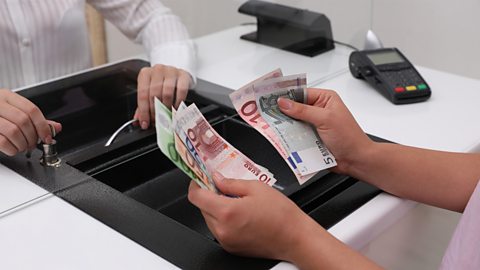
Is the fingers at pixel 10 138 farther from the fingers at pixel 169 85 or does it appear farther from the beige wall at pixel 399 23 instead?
the beige wall at pixel 399 23

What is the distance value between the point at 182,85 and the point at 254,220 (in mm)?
466

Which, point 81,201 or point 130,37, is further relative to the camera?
point 130,37

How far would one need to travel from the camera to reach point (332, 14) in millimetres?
1415

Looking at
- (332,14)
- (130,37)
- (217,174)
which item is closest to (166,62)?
(130,37)

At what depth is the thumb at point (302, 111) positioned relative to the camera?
828 mm

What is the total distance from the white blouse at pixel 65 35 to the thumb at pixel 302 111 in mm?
424

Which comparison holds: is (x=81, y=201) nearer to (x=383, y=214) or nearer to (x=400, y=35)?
(x=383, y=214)

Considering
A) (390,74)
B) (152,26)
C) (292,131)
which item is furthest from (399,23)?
(292,131)

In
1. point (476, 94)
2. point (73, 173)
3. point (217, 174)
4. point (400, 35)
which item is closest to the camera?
point (217, 174)

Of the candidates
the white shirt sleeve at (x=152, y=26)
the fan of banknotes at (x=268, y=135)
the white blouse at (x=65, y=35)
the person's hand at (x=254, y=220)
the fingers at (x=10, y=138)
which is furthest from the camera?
the white shirt sleeve at (x=152, y=26)

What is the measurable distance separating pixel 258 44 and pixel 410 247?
2.08 ft

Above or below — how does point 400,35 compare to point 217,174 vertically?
below

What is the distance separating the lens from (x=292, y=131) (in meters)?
0.84

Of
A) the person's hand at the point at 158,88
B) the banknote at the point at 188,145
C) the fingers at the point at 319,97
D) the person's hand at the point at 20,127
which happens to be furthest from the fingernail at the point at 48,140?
the fingers at the point at 319,97
